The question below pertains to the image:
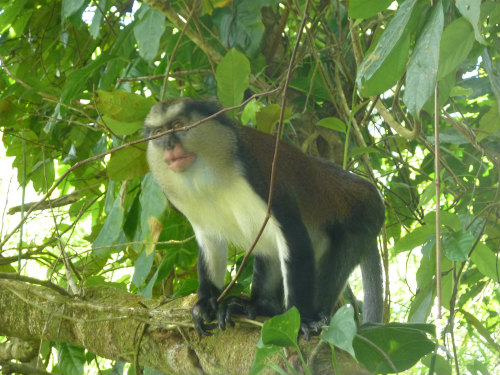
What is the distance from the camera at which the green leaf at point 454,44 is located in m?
1.74

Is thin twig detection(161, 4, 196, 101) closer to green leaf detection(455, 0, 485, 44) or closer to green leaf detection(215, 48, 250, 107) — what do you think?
green leaf detection(215, 48, 250, 107)

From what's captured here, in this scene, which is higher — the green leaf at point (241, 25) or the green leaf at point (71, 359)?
the green leaf at point (241, 25)

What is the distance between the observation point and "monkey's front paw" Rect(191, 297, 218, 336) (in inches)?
122

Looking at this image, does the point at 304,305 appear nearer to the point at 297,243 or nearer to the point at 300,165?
the point at 297,243

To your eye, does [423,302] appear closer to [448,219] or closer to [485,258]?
[485,258]

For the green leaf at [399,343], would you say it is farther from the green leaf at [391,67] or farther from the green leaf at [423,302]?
the green leaf at [423,302]

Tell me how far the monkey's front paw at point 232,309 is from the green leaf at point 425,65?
1720mm

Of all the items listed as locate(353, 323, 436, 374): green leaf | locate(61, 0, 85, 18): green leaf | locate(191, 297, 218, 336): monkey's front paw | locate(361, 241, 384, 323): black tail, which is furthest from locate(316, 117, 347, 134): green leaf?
locate(353, 323, 436, 374): green leaf

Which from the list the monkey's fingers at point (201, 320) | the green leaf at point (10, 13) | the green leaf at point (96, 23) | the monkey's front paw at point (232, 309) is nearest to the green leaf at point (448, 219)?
the monkey's front paw at point (232, 309)

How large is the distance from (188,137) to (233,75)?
47 cm

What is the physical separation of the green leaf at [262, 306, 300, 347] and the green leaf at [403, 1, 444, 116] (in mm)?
764

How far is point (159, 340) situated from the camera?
3.21 m

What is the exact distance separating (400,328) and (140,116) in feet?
7.45

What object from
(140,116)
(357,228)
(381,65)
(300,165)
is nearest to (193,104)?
(140,116)
